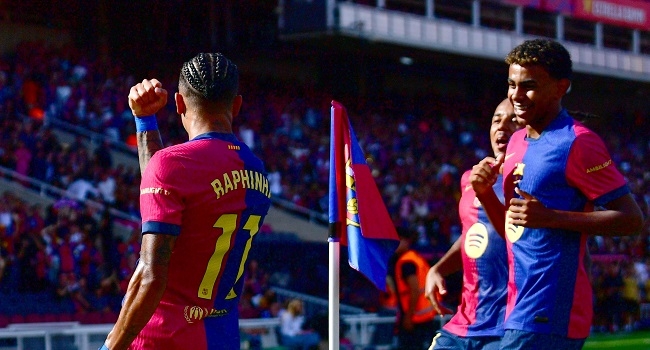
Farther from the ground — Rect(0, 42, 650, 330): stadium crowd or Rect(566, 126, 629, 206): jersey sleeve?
Rect(0, 42, 650, 330): stadium crowd

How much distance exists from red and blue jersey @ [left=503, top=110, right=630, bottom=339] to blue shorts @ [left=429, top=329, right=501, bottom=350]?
111 cm

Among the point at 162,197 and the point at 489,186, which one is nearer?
the point at 162,197

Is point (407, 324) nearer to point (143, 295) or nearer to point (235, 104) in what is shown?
point (235, 104)

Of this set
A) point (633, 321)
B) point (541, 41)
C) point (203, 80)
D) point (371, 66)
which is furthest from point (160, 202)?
point (371, 66)

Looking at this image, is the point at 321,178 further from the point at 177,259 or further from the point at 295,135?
the point at 177,259

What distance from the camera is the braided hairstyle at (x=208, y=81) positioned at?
3.82m

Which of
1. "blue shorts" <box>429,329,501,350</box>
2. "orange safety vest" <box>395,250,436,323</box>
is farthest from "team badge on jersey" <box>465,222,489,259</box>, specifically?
"orange safety vest" <box>395,250,436,323</box>

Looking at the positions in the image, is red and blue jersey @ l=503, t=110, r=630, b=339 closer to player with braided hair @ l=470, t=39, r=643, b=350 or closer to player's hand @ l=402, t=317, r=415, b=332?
player with braided hair @ l=470, t=39, r=643, b=350

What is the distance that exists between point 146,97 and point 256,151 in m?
17.5

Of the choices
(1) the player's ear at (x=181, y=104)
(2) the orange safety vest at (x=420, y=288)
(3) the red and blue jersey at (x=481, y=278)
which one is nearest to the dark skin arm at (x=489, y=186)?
(3) the red and blue jersey at (x=481, y=278)

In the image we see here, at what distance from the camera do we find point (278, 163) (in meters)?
22.0

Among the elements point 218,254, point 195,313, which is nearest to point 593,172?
point 218,254

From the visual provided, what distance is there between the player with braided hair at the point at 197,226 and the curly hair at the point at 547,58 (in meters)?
1.24

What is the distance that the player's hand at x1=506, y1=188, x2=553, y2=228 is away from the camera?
13.7 feet
